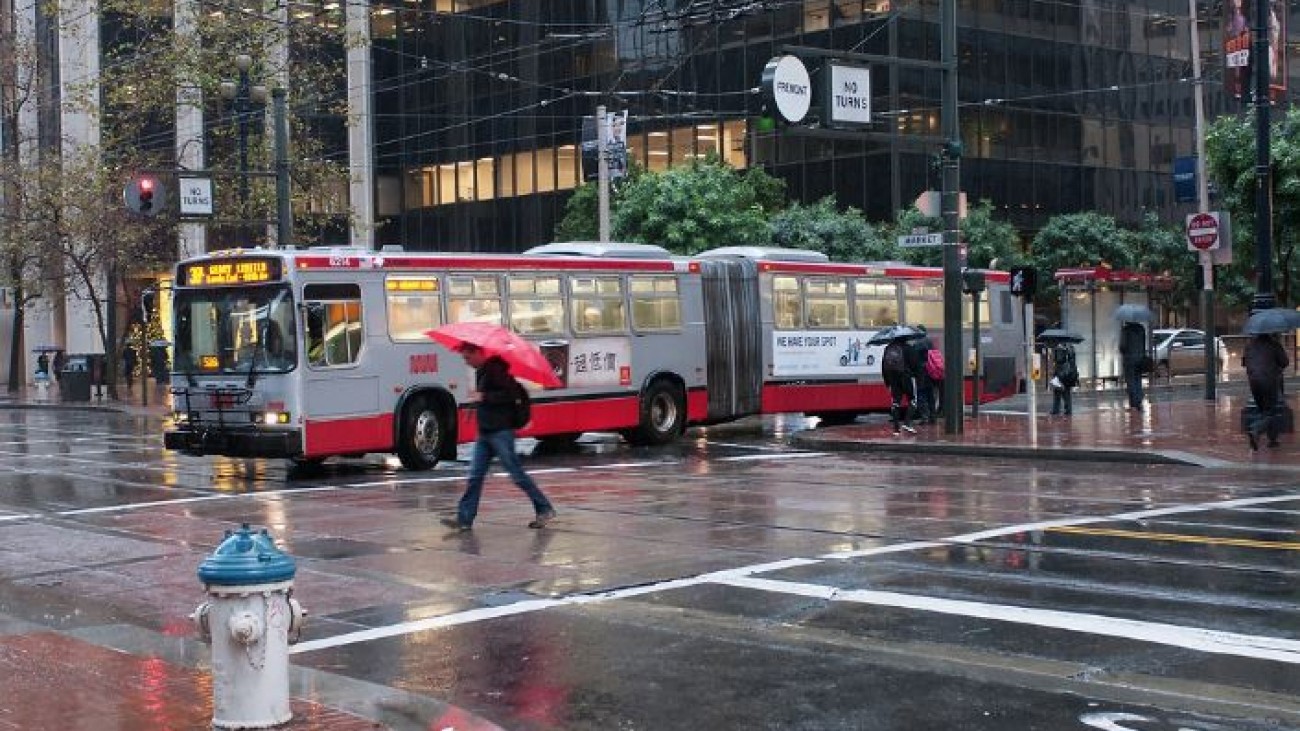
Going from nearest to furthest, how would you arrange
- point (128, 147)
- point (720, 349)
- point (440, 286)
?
1. point (440, 286)
2. point (720, 349)
3. point (128, 147)

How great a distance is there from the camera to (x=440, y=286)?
72.5ft

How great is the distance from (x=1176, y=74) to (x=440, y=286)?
45732mm

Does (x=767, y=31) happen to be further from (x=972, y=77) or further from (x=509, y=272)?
(x=509, y=272)

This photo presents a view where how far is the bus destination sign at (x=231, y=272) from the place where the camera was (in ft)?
66.2

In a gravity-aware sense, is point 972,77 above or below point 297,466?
above

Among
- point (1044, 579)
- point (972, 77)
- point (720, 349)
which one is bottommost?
point (1044, 579)

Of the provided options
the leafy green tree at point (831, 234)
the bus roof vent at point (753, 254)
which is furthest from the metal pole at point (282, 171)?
the leafy green tree at point (831, 234)

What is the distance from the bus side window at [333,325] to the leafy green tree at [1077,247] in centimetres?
3627

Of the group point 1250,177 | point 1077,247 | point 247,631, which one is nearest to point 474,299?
point 247,631

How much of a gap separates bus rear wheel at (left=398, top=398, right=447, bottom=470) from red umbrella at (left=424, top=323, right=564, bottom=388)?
7.84m

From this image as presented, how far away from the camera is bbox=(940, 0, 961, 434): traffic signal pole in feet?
77.2

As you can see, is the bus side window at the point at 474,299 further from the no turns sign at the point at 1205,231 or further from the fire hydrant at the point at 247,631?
the fire hydrant at the point at 247,631

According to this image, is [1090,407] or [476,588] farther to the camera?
[1090,407]

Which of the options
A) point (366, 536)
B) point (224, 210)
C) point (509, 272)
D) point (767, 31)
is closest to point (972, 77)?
point (767, 31)
